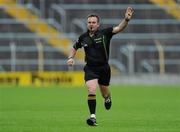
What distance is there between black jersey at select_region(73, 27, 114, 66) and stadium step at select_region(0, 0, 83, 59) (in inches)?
1060

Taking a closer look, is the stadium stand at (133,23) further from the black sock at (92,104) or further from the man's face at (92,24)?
the black sock at (92,104)

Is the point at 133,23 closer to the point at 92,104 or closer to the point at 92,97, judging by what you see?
the point at 92,97

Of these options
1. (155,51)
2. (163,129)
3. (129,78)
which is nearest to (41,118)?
(163,129)

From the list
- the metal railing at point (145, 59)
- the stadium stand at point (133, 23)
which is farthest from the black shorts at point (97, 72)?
the stadium stand at point (133, 23)

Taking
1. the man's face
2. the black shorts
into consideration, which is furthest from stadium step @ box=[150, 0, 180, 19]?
the man's face

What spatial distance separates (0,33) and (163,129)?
30323 mm

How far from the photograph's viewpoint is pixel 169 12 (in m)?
41.0

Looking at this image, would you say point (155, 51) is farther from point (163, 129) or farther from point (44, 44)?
point (163, 129)

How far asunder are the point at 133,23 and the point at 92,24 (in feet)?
98.8

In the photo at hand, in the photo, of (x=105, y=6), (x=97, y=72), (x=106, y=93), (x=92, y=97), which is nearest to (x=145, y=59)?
(x=105, y=6)

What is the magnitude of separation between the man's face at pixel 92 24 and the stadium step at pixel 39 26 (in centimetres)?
2722

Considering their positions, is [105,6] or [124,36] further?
[105,6]

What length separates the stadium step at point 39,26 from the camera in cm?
3891

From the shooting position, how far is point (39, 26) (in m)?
40.2
